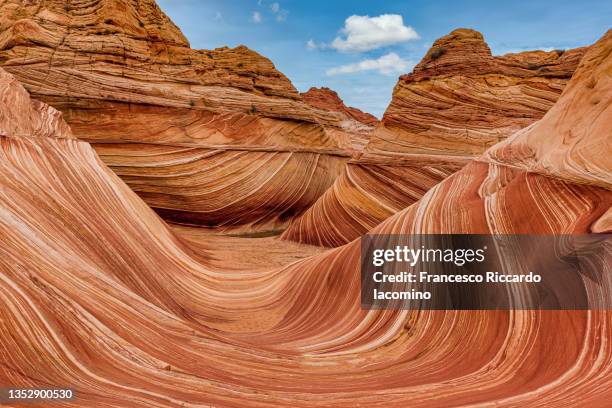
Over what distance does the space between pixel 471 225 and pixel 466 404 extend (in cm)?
187

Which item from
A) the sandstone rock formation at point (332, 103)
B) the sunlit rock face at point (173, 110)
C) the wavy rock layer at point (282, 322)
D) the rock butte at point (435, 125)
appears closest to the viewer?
the wavy rock layer at point (282, 322)

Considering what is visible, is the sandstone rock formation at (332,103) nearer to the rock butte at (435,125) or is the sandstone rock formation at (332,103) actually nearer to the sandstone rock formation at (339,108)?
the sandstone rock formation at (339,108)

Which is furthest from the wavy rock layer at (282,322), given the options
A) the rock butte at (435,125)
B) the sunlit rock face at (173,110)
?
the sunlit rock face at (173,110)

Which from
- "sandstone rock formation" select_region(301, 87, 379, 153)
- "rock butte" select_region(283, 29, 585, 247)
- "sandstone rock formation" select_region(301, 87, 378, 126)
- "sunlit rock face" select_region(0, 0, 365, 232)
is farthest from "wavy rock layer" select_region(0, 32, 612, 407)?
"sandstone rock formation" select_region(301, 87, 378, 126)

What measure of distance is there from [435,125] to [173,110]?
602 cm

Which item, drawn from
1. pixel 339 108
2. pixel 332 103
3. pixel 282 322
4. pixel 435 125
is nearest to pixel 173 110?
pixel 435 125

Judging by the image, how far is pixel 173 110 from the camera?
11453 mm

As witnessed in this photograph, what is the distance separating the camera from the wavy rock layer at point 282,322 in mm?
2334

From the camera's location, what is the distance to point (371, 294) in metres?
4.10

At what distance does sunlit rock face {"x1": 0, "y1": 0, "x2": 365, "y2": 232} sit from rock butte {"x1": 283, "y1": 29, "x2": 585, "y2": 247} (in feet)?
6.52

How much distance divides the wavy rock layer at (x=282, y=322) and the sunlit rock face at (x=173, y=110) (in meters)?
5.21

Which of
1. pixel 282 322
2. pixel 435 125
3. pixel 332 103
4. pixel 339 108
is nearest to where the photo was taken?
pixel 282 322

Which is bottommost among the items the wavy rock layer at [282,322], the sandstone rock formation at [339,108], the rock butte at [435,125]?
the wavy rock layer at [282,322]

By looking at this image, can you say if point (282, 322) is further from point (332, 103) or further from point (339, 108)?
point (332, 103)
